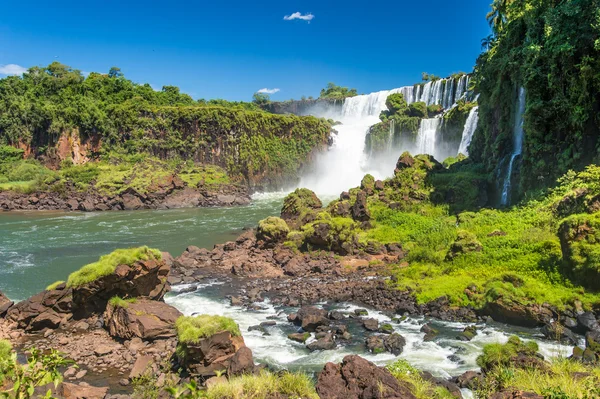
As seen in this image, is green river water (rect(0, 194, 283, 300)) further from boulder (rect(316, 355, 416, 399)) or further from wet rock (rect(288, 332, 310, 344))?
boulder (rect(316, 355, 416, 399))

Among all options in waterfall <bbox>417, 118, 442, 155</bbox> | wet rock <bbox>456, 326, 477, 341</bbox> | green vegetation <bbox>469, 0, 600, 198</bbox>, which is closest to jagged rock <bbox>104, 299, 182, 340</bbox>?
wet rock <bbox>456, 326, 477, 341</bbox>

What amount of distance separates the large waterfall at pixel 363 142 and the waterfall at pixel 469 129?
5.46m

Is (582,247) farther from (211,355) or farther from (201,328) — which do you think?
(201,328)

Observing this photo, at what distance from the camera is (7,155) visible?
55.5m

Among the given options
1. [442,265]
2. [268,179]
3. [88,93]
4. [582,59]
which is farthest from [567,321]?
[88,93]

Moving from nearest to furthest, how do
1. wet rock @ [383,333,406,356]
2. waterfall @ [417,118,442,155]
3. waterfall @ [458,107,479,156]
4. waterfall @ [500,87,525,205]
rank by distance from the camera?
wet rock @ [383,333,406,356] < waterfall @ [500,87,525,205] < waterfall @ [458,107,479,156] < waterfall @ [417,118,442,155]

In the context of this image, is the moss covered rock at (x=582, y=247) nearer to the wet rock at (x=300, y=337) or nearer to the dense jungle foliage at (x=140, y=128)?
the wet rock at (x=300, y=337)

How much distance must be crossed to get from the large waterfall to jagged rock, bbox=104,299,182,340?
42.3 metres

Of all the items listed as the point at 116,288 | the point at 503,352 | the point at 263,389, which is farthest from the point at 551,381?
the point at 116,288

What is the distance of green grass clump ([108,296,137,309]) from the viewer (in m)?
14.3

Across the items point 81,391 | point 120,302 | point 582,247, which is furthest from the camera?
point 582,247

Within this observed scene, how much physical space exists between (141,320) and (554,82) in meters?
23.7

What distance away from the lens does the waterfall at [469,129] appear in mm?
41656

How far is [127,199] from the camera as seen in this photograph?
46.8 m
